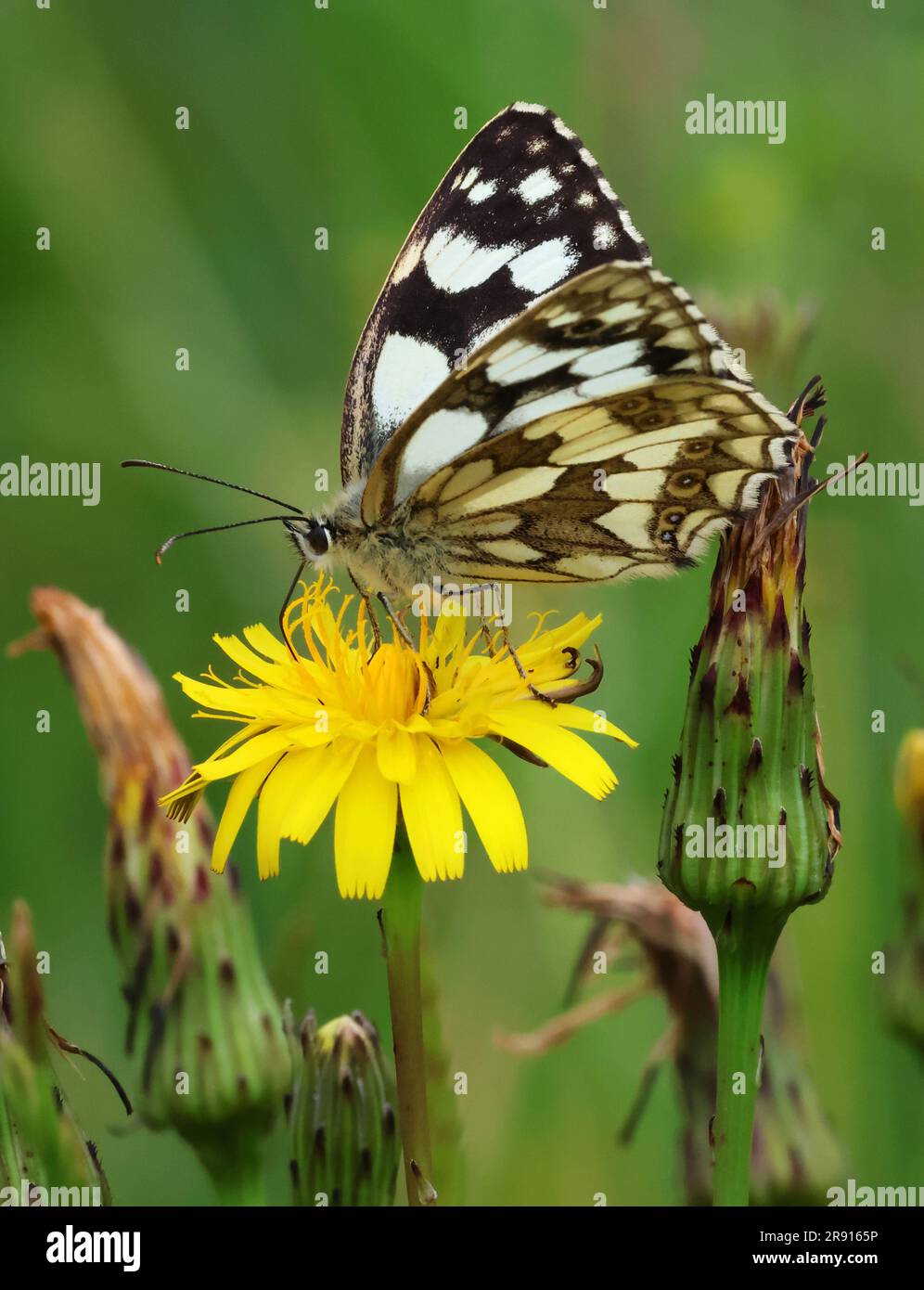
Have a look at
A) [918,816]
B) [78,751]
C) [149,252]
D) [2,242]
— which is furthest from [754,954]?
[2,242]

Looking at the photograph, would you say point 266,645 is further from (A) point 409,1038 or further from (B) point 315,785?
(A) point 409,1038

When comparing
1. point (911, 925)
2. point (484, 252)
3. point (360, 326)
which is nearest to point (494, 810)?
point (911, 925)

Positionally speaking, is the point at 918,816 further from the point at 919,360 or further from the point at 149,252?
the point at 149,252

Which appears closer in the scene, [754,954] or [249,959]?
[754,954]

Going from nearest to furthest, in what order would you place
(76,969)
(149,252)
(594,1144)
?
(594,1144)
(76,969)
(149,252)

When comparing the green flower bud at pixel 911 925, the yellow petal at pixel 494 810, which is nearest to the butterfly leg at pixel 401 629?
the yellow petal at pixel 494 810

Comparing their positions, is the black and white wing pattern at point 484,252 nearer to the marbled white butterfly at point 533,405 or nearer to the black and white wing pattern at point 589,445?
the marbled white butterfly at point 533,405
